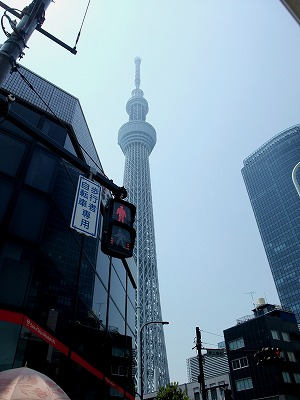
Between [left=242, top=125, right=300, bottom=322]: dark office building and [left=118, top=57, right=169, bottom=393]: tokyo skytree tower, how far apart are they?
Result: 168 ft

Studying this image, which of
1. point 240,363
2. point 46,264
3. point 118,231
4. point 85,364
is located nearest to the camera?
point 118,231

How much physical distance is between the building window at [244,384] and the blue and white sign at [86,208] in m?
54.5

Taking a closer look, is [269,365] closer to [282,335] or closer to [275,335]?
[275,335]

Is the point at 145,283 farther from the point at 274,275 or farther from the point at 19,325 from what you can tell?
the point at 19,325

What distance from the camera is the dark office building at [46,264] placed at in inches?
414

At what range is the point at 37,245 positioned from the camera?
11859 mm

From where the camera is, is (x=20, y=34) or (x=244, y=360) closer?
(x=20, y=34)

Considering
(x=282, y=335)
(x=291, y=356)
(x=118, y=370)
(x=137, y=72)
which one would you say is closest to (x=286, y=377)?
(x=291, y=356)

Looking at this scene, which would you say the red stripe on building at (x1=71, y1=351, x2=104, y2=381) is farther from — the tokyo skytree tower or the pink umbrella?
the tokyo skytree tower

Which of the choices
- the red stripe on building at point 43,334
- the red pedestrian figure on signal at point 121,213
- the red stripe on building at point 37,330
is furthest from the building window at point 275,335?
the red pedestrian figure on signal at point 121,213

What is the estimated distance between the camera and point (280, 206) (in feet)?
465

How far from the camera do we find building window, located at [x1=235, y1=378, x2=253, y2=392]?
5159 cm

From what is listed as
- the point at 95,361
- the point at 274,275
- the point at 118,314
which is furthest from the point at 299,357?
the point at 274,275

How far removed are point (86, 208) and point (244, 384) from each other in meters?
56.0
